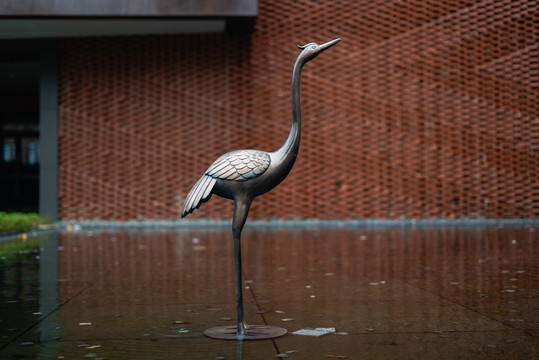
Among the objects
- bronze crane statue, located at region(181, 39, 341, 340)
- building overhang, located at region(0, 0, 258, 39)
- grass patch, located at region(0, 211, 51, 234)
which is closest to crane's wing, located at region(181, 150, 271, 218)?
bronze crane statue, located at region(181, 39, 341, 340)

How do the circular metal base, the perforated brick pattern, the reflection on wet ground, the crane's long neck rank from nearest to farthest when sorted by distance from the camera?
the reflection on wet ground < the circular metal base < the crane's long neck < the perforated brick pattern

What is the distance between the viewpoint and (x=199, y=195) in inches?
121

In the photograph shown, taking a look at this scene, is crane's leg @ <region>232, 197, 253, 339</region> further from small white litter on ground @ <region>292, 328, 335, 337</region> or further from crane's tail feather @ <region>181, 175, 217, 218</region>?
small white litter on ground @ <region>292, 328, 335, 337</region>

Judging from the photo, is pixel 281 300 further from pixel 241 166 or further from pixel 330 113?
pixel 330 113

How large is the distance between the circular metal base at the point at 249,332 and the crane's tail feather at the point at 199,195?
27.2 inches

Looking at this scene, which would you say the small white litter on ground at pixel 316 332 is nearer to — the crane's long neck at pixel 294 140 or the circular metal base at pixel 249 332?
the circular metal base at pixel 249 332

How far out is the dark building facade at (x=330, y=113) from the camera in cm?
1361

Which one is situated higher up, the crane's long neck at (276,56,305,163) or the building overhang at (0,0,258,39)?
the building overhang at (0,0,258,39)

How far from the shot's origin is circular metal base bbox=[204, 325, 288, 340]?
3047 mm

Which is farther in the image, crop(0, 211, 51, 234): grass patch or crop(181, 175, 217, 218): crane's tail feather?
crop(0, 211, 51, 234): grass patch

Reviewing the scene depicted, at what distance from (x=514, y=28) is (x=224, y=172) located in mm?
12956

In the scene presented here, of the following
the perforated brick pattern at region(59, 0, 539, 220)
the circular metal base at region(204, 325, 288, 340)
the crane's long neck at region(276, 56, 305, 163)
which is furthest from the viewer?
the perforated brick pattern at region(59, 0, 539, 220)

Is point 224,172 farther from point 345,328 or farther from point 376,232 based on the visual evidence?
point 376,232

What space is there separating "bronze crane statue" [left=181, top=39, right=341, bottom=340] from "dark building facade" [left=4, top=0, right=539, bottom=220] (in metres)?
10.3
